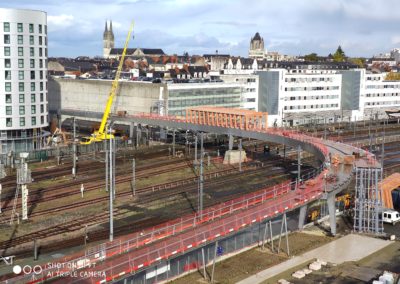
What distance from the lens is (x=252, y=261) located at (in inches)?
1655

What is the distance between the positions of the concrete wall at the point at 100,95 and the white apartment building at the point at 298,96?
28064 mm

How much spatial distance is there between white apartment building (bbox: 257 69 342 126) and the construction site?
3722cm

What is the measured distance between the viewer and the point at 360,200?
51219 millimetres

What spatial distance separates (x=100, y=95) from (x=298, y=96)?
46474 millimetres

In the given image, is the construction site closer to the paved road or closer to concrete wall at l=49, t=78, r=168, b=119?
the paved road

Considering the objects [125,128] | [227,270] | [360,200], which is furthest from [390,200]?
[125,128]

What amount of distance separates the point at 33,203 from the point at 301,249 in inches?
1131

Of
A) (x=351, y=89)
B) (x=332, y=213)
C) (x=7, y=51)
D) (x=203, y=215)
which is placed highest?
(x=7, y=51)

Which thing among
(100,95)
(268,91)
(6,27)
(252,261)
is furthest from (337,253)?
(100,95)

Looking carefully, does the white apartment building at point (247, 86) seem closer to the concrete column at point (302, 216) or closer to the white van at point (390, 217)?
the white van at point (390, 217)

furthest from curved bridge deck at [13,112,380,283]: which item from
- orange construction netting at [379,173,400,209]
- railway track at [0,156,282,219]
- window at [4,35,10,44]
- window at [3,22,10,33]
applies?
window at [3,22,10,33]

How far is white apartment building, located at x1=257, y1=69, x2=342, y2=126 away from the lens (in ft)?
419

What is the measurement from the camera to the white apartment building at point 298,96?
128 meters

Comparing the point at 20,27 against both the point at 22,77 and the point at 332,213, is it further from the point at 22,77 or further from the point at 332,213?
the point at 332,213
